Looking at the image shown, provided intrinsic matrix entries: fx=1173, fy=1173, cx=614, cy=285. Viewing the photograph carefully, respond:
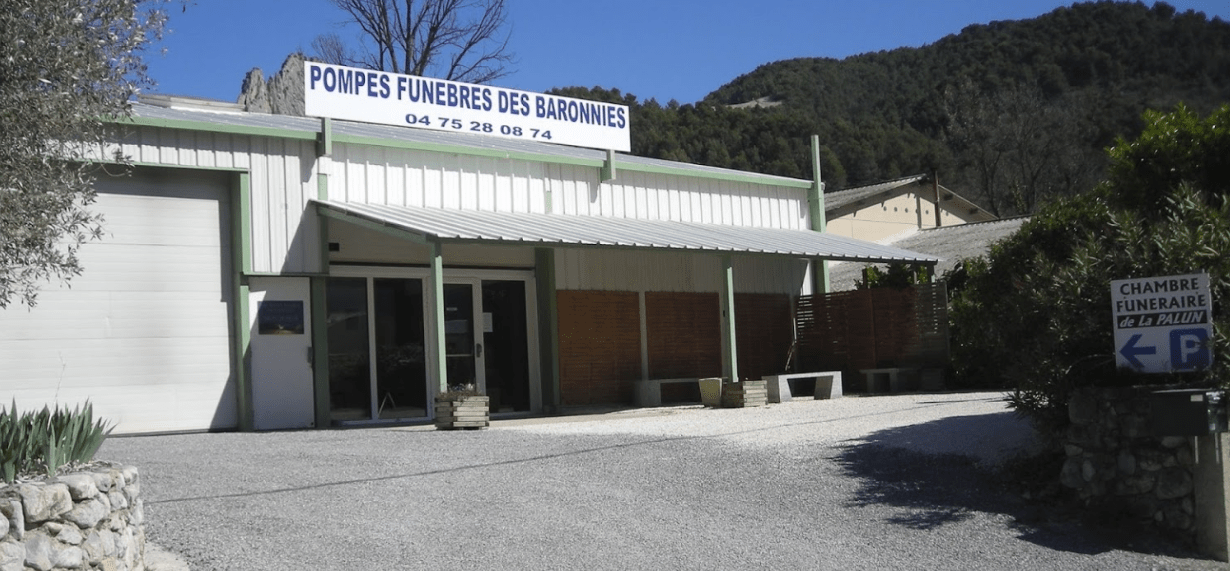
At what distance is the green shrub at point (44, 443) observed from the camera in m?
6.02

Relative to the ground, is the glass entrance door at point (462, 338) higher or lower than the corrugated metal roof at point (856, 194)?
lower

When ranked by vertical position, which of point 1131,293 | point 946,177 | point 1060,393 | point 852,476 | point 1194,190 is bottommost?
point 852,476

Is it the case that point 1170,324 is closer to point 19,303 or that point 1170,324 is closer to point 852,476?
point 852,476

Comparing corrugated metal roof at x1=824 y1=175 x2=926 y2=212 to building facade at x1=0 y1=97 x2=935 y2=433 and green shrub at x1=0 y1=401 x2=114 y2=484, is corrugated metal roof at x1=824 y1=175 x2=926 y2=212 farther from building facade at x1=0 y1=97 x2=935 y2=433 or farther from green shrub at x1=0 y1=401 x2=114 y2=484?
green shrub at x1=0 y1=401 x2=114 y2=484

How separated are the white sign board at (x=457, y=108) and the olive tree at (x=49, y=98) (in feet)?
21.3

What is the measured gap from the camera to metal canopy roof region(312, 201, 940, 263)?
44.2 feet

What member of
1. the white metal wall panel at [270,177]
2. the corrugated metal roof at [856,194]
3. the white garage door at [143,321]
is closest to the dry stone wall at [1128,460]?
the white metal wall panel at [270,177]

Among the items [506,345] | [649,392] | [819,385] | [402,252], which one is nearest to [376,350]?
[402,252]

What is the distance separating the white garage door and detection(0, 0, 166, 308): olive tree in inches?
215

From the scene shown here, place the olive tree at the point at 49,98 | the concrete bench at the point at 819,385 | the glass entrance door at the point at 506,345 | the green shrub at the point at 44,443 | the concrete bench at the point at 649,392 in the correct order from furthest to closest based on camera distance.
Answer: the concrete bench at the point at 649,392 → the concrete bench at the point at 819,385 → the glass entrance door at the point at 506,345 → the olive tree at the point at 49,98 → the green shrub at the point at 44,443

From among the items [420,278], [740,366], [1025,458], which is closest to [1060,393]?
[1025,458]

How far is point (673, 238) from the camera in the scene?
1602 centimetres

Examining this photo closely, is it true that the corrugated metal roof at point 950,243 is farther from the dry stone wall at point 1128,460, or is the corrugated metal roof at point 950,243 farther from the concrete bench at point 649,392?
the dry stone wall at point 1128,460

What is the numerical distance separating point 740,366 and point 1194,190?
32.6ft
